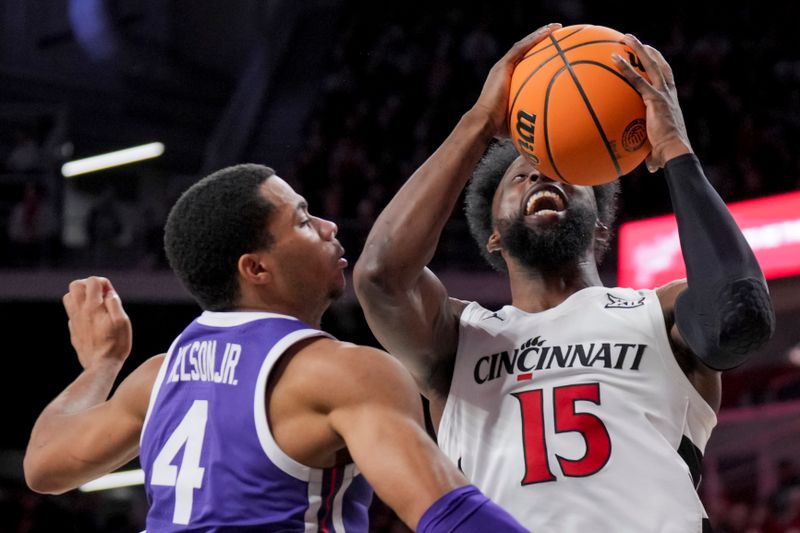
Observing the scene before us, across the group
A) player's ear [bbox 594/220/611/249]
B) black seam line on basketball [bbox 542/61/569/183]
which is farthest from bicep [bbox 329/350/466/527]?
player's ear [bbox 594/220/611/249]

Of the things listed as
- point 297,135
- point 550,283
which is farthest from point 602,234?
point 297,135

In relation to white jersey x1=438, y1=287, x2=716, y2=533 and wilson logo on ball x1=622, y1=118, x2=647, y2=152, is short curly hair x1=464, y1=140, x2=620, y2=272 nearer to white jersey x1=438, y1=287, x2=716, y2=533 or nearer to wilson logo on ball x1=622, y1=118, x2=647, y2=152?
white jersey x1=438, y1=287, x2=716, y2=533

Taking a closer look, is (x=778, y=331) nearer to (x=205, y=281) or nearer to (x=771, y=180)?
(x=771, y=180)

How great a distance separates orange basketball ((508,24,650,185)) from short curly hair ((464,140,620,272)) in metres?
0.59

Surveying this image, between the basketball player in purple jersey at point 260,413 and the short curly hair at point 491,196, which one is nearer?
the basketball player in purple jersey at point 260,413

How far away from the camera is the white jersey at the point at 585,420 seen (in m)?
2.51

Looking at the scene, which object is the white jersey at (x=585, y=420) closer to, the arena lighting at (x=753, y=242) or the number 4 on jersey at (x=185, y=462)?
the number 4 on jersey at (x=185, y=462)

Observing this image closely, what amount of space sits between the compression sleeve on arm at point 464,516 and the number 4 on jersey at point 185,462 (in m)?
0.52

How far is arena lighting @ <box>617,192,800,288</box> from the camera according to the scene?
6.82 meters

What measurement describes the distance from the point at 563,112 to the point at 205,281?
92cm

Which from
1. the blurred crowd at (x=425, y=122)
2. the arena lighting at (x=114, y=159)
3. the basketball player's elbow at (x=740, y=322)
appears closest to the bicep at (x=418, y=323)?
the basketball player's elbow at (x=740, y=322)

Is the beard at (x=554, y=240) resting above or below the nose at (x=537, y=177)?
below

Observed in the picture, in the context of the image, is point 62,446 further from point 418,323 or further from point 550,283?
point 550,283

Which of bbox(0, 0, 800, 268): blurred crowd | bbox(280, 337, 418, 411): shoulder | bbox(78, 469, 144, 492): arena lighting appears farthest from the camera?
bbox(78, 469, 144, 492): arena lighting
